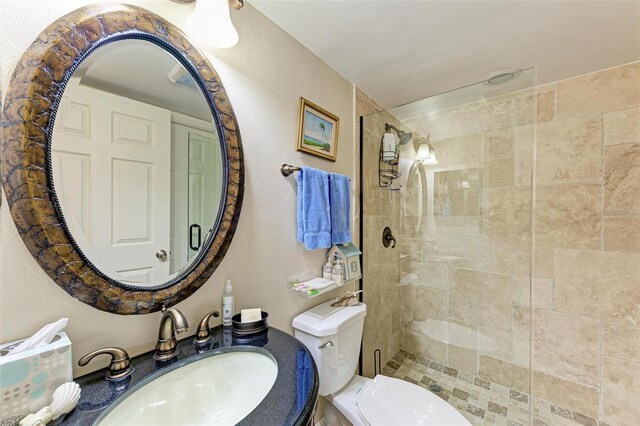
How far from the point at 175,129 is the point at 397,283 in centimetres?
197

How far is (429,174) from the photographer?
202 cm

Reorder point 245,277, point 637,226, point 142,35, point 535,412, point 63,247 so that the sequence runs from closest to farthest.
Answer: point 63,247, point 142,35, point 245,277, point 637,226, point 535,412

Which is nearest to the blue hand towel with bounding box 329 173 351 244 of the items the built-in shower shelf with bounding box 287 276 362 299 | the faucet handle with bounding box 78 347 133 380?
the built-in shower shelf with bounding box 287 276 362 299

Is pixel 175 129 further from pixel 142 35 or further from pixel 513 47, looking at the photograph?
pixel 513 47

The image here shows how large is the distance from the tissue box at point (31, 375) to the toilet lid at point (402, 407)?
1153 millimetres

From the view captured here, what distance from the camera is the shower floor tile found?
166 centimetres

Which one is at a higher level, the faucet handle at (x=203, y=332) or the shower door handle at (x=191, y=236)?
the shower door handle at (x=191, y=236)

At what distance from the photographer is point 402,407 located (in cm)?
125

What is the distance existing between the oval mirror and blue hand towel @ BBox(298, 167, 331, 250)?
1.47 feet

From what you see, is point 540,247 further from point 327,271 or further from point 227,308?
point 227,308

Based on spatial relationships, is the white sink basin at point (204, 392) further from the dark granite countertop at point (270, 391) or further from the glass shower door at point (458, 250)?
the glass shower door at point (458, 250)

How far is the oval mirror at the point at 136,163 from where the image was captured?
692mm

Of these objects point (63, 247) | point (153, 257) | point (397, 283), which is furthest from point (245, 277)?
point (397, 283)

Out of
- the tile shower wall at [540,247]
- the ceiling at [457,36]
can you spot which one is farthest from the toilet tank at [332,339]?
the ceiling at [457,36]
